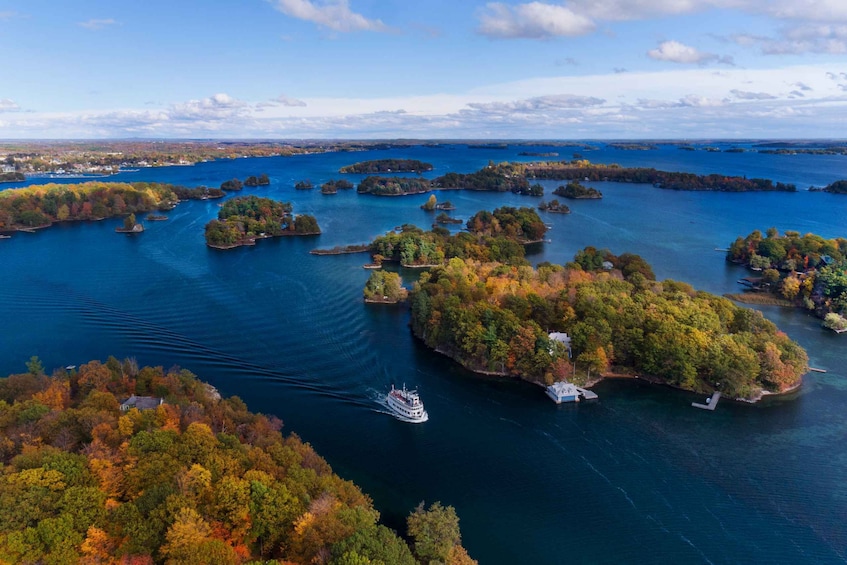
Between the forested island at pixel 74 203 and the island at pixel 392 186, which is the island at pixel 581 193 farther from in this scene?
the forested island at pixel 74 203

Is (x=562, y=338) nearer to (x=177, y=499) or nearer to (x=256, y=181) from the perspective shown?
(x=177, y=499)

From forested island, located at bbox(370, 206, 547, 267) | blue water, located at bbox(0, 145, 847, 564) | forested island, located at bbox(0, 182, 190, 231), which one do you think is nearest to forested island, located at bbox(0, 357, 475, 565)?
blue water, located at bbox(0, 145, 847, 564)

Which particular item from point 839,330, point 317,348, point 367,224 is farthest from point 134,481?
point 367,224

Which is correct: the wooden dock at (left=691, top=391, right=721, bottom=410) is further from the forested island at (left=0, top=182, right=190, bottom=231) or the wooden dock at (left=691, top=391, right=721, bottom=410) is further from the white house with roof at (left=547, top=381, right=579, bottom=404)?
the forested island at (left=0, top=182, right=190, bottom=231)

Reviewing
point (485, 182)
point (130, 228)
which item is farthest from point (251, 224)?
point (485, 182)

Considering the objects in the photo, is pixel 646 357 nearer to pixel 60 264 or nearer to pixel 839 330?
pixel 839 330

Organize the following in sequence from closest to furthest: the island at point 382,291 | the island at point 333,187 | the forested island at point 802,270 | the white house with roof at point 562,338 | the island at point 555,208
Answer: the white house with roof at point 562,338 → the forested island at point 802,270 → the island at point 382,291 → the island at point 555,208 → the island at point 333,187

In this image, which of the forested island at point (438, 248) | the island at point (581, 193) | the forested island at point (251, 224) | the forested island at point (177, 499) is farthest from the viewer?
the island at point (581, 193)

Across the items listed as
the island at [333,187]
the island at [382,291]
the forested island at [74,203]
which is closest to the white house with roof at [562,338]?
the island at [382,291]
